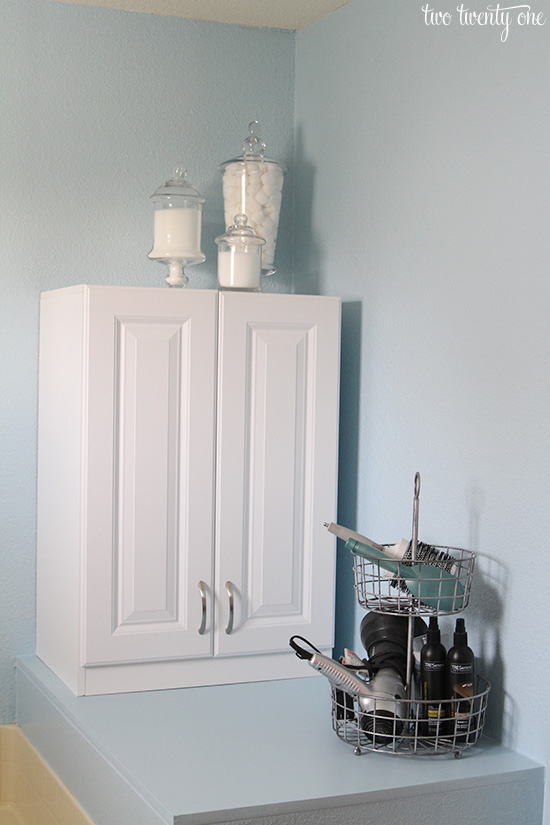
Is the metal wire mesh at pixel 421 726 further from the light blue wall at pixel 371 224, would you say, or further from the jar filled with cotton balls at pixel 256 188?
the jar filled with cotton balls at pixel 256 188

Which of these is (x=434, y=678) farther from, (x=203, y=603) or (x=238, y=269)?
(x=238, y=269)

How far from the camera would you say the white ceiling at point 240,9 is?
2.31 m

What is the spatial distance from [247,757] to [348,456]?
0.86m

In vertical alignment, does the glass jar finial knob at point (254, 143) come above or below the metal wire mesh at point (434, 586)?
above

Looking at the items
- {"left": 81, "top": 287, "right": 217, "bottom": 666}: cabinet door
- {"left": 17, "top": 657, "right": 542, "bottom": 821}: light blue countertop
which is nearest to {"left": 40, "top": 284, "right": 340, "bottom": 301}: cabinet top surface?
{"left": 81, "top": 287, "right": 217, "bottom": 666}: cabinet door

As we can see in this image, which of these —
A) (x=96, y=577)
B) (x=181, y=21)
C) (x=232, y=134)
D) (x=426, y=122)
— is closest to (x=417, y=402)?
(x=426, y=122)

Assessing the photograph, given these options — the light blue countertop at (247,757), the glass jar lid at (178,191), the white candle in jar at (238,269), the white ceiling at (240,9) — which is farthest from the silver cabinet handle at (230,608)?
the white ceiling at (240,9)

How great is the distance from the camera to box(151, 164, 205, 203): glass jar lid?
2.20 meters

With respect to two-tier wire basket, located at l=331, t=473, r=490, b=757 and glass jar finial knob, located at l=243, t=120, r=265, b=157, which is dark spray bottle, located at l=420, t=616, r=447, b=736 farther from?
glass jar finial knob, located at l=243, t=120, r=265, b=157

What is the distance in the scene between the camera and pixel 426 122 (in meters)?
1.97

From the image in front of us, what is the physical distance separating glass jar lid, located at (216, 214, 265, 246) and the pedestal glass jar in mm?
72

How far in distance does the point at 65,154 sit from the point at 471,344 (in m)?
1.17

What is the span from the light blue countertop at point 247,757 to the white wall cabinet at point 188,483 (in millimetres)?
125

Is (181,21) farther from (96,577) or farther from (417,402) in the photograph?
(96,577)
